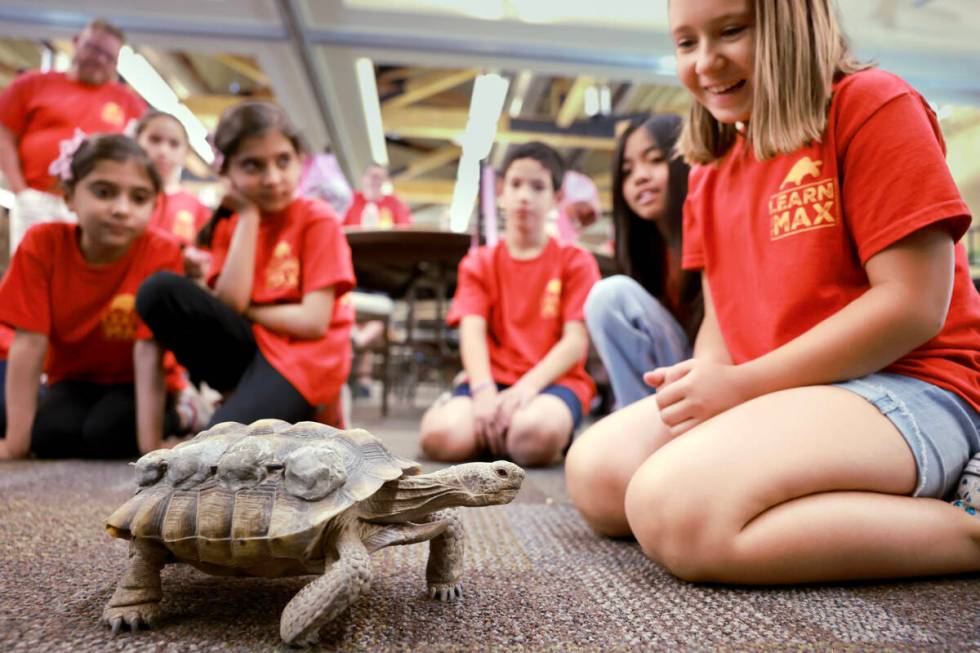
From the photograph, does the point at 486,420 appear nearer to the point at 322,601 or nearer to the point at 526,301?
the point at 526,301

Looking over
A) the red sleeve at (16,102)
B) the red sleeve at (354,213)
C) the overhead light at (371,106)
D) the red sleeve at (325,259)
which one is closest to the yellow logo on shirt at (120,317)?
the red sleeve at (325,259)

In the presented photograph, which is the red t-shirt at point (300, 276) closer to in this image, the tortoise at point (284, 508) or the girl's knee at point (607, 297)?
the girl's knee at point (607, 297)

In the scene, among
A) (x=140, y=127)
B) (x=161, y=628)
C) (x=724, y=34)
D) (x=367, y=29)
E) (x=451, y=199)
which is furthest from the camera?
(x=451, y=199)

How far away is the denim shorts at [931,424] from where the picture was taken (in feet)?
2.54

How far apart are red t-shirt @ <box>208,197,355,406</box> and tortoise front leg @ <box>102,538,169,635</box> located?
988 mm

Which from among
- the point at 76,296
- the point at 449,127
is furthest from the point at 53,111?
the point at 449,127

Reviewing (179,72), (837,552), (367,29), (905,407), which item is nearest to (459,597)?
(837,552)

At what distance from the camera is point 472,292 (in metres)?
1.98

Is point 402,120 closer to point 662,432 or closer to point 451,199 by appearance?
point 451,199

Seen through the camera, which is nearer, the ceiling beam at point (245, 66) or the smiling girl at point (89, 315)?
the smiling girl at point (89, 315)

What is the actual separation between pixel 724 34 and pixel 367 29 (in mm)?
3212

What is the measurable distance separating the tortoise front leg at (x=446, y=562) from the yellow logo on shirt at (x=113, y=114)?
93.6 inches

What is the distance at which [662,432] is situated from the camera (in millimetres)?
1046

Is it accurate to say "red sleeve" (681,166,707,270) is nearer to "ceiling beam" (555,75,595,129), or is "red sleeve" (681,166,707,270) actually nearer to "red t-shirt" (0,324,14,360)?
"red t-shirt" (0,324,14,360)
